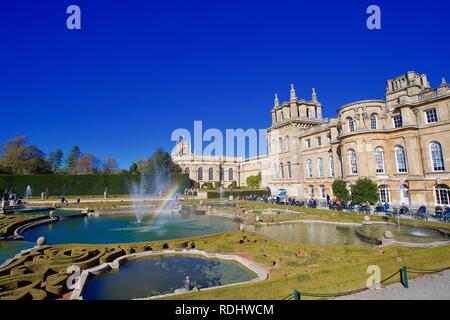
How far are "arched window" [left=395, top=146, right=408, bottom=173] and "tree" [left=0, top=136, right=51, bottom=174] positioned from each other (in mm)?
65537

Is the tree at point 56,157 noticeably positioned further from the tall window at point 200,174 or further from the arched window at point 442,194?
the arched window at point 442,194

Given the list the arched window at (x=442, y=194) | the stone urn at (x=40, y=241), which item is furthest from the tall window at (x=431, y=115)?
the stone urn at (x=40, y=241)

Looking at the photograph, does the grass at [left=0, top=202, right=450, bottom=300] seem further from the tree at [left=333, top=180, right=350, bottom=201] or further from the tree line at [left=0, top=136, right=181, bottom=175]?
the tree line at [left=0, top=136, right=181, bottom=175]

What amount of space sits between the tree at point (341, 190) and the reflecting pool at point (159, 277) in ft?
71.5

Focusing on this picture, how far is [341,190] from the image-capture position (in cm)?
2817

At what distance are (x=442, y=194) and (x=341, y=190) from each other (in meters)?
8.50

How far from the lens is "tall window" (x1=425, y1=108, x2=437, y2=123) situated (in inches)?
946

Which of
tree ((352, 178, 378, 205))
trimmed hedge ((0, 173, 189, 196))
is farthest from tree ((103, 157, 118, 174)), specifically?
tree ((352, 178, 378, 205))

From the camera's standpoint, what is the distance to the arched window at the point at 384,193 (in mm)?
26625

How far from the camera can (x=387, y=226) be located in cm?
1722

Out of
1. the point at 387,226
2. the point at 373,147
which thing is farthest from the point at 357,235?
the point at 373,147

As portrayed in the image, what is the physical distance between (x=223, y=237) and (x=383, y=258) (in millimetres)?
7978

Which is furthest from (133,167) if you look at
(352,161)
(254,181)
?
(352,161)

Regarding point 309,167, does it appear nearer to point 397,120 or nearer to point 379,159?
point 379,159
